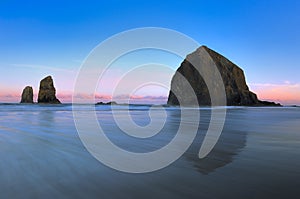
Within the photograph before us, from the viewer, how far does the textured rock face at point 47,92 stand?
6975cm

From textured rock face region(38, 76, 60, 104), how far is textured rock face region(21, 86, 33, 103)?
416cm

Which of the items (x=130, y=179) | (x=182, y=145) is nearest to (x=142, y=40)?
(x=182, y=145)

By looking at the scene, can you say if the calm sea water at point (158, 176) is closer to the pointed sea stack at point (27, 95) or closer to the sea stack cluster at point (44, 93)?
the sea stack cluster at point (44, 93)

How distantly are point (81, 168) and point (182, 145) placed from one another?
2.66m

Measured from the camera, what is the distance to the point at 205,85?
84.7 m

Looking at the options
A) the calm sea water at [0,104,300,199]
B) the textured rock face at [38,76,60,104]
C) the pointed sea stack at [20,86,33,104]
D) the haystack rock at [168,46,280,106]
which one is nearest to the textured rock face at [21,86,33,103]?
the pointed sea stack at [20,86,33,104]

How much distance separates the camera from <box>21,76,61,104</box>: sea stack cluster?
230 ft

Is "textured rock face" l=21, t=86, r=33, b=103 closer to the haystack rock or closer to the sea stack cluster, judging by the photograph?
the sea stack cluster

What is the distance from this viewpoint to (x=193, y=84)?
88688mm

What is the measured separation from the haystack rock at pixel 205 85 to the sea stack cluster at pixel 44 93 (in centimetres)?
4428

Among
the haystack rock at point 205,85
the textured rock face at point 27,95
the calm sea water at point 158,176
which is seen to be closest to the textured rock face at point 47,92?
the textured rock face at point 27,95

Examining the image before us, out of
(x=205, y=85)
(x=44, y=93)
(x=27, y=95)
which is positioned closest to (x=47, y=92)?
(x=44, y=93)

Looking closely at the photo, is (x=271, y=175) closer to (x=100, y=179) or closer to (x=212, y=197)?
(x=212, y=197)

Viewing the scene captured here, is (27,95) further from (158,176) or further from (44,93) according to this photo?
(158,176)
